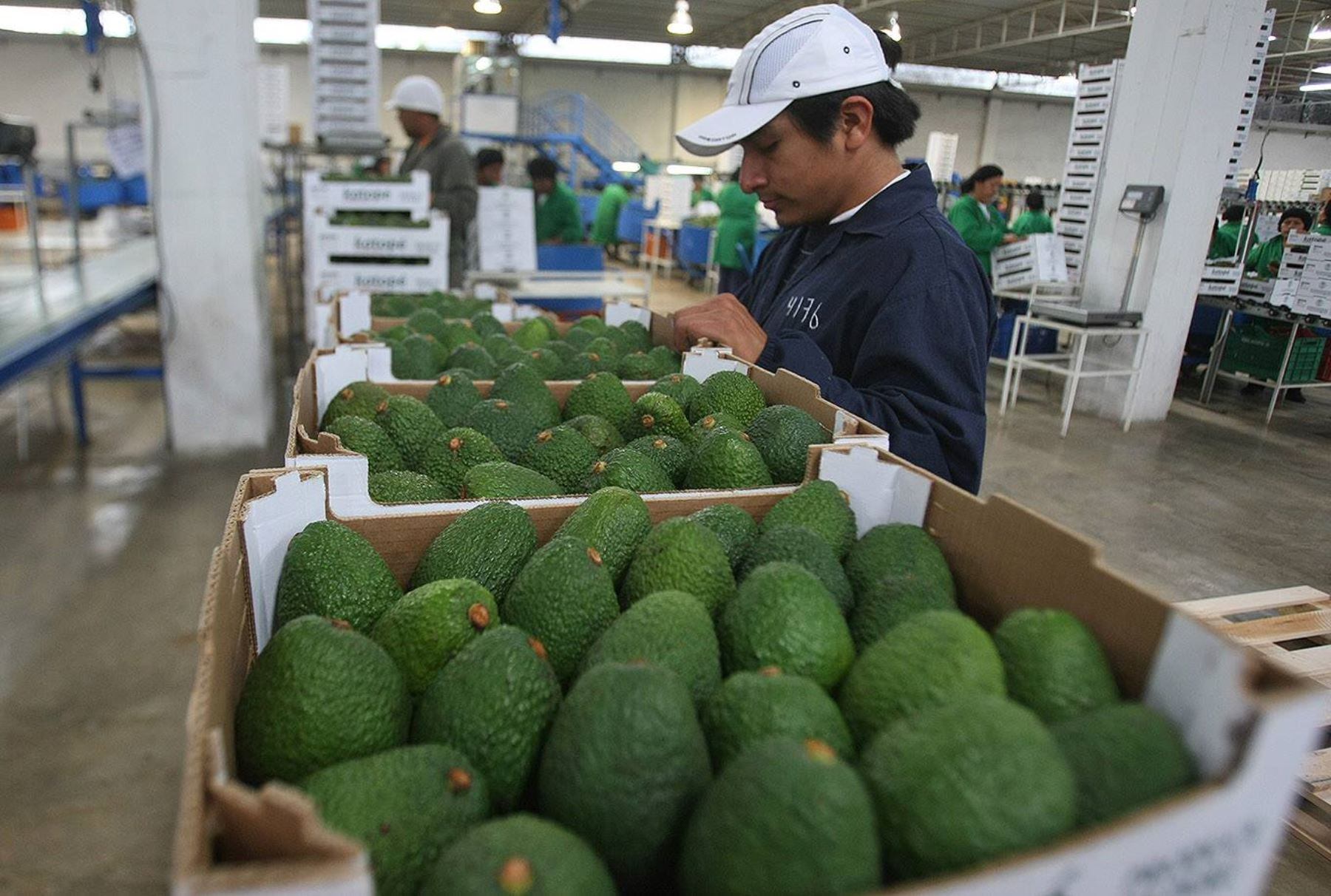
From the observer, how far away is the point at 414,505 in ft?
3.92

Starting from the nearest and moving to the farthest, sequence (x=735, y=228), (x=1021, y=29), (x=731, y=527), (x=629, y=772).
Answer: (x=629, y=772)
(x=731, y=527)
(x=735, y=228)
(x=1021, y=29)

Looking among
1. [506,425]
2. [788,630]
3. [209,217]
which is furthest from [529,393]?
[209,217]

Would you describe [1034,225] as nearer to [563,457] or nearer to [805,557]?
[563,457]

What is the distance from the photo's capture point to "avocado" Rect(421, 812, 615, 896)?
0.59 meters

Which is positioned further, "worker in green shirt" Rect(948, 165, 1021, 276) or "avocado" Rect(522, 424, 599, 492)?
"worker in green shirt" Rect(948, 165, 1021, 276)

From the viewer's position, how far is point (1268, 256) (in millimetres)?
9414

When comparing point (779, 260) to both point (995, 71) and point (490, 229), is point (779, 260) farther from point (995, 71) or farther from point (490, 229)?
point (995, 71)

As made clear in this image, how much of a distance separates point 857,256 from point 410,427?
3.57 feet

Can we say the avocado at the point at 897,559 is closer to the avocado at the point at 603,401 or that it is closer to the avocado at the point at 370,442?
the avocado at the point at 603,401

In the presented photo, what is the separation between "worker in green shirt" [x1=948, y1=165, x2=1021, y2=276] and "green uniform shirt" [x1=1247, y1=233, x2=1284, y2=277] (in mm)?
2879

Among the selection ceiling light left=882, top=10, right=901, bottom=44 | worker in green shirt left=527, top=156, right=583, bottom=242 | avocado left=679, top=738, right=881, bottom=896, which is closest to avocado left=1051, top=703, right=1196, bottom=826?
avocado left=679, top=738, right=881, bottom=896

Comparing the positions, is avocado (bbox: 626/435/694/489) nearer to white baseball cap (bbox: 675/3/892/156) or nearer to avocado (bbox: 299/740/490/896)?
white baseball cap (bbox: 675/3/892/156)

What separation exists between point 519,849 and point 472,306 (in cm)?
282

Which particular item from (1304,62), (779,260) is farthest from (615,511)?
(1304,62)
